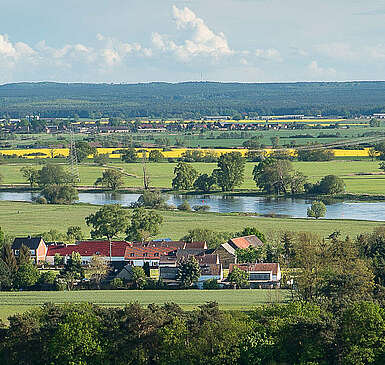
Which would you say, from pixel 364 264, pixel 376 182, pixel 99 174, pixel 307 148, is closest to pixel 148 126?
pixel 307 148

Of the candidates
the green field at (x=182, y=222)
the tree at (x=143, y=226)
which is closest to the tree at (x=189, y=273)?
the green field at (x=182, y=222)

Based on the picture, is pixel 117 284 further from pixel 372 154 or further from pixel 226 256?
pixel 372 154

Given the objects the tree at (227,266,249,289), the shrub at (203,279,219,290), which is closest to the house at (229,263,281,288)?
the tree at (227,266,249,289)

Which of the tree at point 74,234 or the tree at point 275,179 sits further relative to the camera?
the tree at point 275,179

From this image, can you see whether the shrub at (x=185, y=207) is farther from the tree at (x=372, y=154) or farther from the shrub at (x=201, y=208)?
the tree at (x=372, y=154)

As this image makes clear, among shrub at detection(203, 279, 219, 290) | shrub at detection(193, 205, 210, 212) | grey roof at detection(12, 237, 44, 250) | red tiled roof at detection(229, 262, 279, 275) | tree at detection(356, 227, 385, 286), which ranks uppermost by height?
tree at detection(356, 227, 385, 286)

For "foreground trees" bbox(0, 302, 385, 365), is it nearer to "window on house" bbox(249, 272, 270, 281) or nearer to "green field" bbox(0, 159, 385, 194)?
"window on house" bbox(249, 272, 270, 281)
